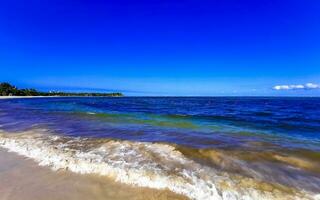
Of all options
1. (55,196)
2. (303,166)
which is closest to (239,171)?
(303,166)

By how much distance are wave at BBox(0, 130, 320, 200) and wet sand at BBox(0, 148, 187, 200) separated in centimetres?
27

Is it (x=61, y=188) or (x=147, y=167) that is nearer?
(x=61, y=188)

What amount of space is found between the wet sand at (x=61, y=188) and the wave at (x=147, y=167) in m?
0.27

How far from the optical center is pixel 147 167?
570 cm

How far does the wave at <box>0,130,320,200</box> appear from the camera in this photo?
442 cm

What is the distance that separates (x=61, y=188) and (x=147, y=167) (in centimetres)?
203

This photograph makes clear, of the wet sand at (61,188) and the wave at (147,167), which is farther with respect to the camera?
the wave at (147,167)

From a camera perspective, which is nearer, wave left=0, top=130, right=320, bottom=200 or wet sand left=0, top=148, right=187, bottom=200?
wet sand left=0, top=148, right=187, bottom=200

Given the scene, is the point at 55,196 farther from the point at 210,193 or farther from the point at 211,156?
the point at 211,156

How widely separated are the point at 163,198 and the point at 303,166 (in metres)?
4.45

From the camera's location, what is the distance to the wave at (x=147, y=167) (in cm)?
442

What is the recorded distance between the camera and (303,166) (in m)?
6.31

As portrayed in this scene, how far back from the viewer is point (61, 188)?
441 centimetres

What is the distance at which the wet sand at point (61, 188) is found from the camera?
13.4ft
